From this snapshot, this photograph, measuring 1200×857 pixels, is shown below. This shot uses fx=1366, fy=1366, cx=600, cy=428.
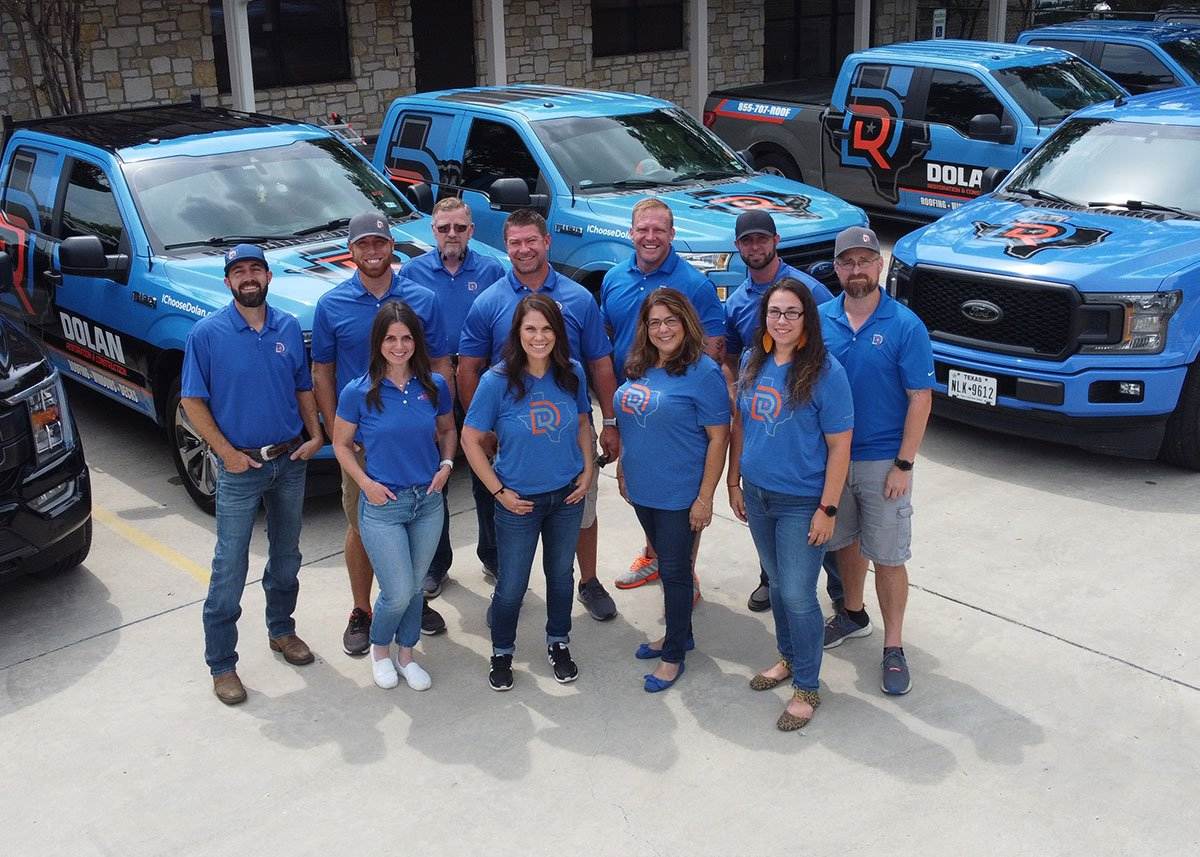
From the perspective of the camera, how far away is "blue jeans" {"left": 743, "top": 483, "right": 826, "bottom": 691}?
4887mm

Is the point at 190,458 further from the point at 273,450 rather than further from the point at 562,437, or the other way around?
the point at 562,437

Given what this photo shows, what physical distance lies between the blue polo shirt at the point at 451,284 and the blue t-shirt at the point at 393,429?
1022 millimetres

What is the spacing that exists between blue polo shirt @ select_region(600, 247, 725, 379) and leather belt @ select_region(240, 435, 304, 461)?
1.42 m

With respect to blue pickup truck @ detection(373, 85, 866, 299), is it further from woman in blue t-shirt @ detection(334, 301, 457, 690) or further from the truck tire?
woman in blue t-shirt @ detection(334, 301, 457, 690)

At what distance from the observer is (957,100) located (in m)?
12.3

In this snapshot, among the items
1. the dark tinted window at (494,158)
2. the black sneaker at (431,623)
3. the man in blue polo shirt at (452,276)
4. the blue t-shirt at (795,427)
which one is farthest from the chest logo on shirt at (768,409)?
the dark tinted window at (494,158)

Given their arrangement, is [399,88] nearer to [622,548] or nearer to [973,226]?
[973,226]

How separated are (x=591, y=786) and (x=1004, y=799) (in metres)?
1.40

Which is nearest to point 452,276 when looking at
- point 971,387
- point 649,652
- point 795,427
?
point 649,652

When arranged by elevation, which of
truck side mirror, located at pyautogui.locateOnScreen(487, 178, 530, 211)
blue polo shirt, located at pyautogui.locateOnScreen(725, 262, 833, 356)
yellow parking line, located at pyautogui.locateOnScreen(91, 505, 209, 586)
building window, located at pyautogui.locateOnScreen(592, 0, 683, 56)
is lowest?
yellow parking line, located at pyautogui.locateOnScreen(91, 505, 209, 586)

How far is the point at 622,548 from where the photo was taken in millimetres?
6781

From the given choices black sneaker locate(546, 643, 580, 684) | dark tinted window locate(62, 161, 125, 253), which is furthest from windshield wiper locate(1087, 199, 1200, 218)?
dark tinted window locate(62, 161, 125, 253)

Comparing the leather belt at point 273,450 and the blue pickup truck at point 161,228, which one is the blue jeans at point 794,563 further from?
the blue pickup truck at point 161,228

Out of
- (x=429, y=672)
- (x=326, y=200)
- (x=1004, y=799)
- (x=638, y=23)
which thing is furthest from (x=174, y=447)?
(x=638, y=23)
